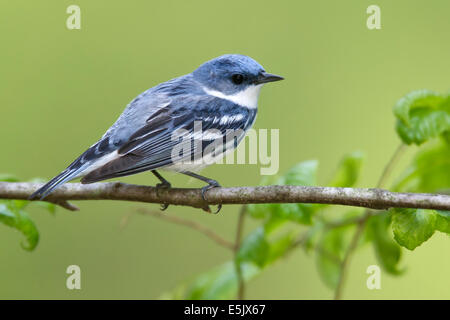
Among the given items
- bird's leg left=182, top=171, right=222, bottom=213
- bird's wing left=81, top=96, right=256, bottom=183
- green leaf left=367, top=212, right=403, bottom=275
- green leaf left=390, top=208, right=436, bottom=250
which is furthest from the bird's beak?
green leaf left=390, top=208, right=436, bottom=250

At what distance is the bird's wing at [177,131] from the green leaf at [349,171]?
639 millimetres

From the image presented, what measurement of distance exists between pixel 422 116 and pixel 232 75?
111 cm

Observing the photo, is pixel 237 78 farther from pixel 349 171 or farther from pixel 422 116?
pixel 422 116

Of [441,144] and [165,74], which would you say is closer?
[441,144]

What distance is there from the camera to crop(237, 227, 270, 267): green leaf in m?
2.30

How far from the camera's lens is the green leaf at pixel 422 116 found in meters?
2.07

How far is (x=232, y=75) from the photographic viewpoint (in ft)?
9.58

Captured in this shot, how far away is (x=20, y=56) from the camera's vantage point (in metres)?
5.02

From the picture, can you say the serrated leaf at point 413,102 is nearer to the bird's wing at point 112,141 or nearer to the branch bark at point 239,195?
the branch bark at point 239,195

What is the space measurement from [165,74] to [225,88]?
2036 mm

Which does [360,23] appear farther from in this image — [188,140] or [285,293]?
[188,140]

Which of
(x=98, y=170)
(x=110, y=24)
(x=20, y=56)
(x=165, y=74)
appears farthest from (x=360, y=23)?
(x=98, y=170)

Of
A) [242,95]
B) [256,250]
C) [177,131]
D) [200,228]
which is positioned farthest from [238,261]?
[242,95]

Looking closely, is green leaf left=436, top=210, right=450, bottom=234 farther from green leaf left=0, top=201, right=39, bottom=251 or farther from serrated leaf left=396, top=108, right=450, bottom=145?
green leaf left=0, top=201, right=39, bottom=251
